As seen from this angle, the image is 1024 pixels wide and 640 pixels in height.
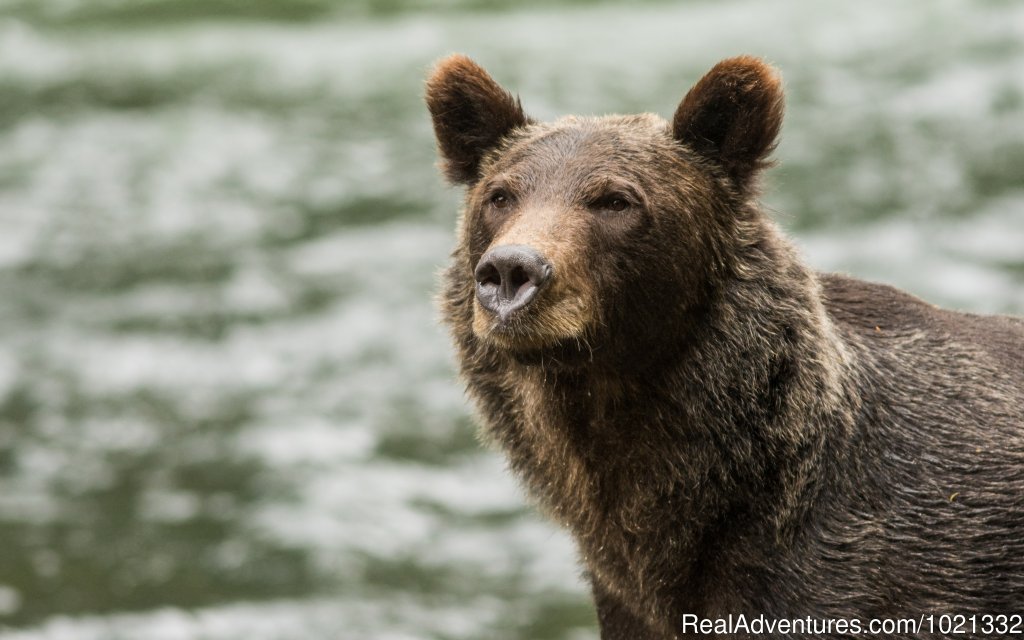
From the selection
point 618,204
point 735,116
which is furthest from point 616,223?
point 735,116

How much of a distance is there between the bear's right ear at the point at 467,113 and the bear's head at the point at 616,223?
0.07m

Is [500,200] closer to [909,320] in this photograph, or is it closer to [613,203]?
[613,203]

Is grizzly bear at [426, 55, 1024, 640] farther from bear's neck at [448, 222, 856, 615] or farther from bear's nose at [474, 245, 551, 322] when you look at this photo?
bear's nose at [474, 245, 551, 322]

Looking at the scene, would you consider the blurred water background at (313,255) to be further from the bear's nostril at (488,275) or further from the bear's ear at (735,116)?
the bear's nostril at (488,275)

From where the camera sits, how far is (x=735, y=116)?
759cm

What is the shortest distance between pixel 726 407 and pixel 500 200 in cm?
142

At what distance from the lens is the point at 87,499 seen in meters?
16.2

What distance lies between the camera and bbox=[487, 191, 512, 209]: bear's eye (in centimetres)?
744

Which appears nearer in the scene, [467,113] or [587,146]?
[587,146]

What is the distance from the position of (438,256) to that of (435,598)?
19.5ft

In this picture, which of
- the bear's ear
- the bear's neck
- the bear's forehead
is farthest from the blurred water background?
the bear's ear

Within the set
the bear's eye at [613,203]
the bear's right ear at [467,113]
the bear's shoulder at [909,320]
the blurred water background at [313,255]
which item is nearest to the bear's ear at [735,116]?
the bear's eye at [613,203]

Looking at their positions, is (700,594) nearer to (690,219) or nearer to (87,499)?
(690,219)

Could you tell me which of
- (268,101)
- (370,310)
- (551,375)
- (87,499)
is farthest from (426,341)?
(551,375)
